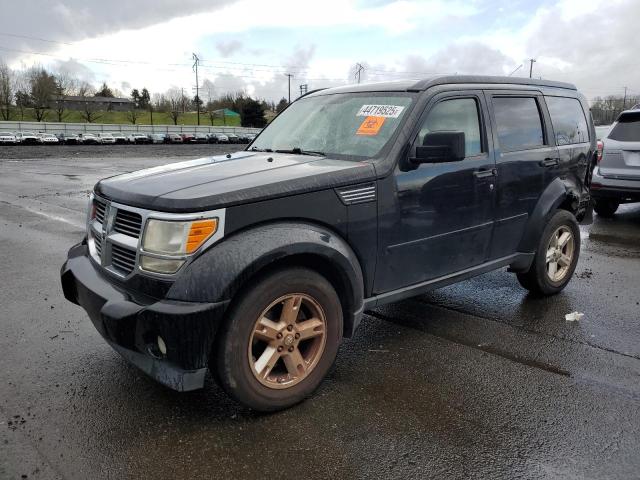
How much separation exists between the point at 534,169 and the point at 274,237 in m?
2.76

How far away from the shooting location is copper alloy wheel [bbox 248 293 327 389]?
9.50 feet

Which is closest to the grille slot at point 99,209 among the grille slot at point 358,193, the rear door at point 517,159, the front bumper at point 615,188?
the grille slot at point 358,193

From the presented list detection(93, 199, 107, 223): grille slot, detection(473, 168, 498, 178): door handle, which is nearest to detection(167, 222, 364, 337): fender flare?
detection(93, 199, 107, 223): grille slot

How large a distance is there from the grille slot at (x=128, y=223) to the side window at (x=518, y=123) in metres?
2.90

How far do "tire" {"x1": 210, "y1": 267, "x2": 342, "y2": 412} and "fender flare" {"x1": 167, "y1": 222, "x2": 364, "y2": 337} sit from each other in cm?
10

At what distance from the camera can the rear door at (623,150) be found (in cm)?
826

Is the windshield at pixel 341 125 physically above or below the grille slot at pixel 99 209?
above

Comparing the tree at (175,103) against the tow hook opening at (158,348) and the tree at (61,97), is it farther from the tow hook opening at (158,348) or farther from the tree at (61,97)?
the tow hook opening at (158,348)

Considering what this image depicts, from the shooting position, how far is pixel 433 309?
4730 millimetres

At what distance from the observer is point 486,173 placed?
3.99m

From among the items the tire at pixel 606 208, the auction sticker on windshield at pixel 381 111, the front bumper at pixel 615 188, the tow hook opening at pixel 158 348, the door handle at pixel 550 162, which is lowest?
the tire at pixel 606 208

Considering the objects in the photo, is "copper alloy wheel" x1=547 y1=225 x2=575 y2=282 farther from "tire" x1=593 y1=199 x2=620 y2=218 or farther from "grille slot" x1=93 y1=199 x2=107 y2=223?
"tire" x1=593 y1=199 x2=620 y2=218

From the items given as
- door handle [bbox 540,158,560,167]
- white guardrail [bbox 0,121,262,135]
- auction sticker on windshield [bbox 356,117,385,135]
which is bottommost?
door handle [bbox 540,158,560,167]

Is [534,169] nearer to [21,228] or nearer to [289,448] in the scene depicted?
[289,448]
